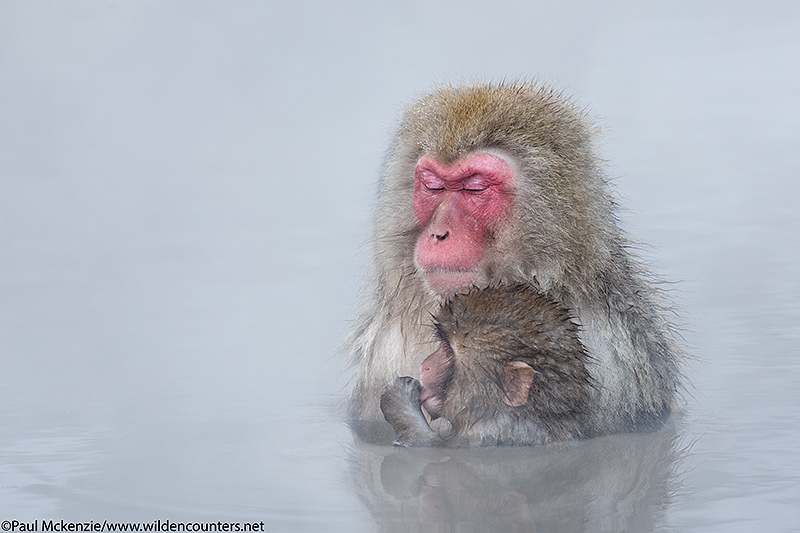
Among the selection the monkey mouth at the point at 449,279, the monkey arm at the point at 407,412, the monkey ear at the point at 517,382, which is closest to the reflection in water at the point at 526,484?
Result: the monkey arm at the point at 407,412

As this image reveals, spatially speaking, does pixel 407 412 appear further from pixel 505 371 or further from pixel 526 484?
pixel 526 484

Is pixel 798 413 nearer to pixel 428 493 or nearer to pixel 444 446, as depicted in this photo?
pixel 444 446

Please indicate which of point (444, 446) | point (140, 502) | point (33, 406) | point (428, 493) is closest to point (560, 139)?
point (444, 446)

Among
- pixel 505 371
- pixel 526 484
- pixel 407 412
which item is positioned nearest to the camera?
pixel 526 484

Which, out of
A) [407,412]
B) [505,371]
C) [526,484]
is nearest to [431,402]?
[407,412]

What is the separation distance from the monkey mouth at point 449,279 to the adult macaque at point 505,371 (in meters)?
0.09

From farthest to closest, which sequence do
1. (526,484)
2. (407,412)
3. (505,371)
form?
1. (407,412)
2. (505,371)
3. (526,484)

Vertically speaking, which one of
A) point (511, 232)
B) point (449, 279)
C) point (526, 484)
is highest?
point (511, 232)

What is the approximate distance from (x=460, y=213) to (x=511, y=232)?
0.19 metres

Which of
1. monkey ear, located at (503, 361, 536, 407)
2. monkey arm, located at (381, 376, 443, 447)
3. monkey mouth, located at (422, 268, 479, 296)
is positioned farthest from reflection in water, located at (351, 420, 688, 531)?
→ monkey mouth, located at (422, 268, 479, 296)

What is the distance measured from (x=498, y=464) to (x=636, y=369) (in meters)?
0.79

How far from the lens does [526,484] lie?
336 centimetres

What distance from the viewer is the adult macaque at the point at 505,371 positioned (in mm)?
3664

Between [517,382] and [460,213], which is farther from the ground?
[460,213]
